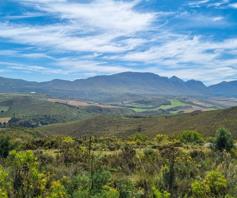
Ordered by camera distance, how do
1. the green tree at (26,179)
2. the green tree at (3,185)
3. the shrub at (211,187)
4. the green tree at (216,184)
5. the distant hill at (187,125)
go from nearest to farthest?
the green tree at (3,185), the green tree at (26,179), the shrub at (211,187), the green tree at (216,184), the distant hill at (187,125)

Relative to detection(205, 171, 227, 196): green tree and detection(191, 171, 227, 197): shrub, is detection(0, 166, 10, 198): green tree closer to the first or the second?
detection(191, 171, 227, 197): shrub

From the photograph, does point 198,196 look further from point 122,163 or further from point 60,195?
point 122,163

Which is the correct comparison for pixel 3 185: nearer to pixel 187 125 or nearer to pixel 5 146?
pixel 5 146

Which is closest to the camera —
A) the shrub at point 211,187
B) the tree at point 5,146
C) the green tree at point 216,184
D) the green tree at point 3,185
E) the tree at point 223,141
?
the green tree at point 3,185

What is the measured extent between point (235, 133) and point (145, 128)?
155 feet

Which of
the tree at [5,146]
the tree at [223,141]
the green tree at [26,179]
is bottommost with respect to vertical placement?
the tree at [5,146]

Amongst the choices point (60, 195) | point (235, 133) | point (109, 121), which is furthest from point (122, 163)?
point (109, 121)

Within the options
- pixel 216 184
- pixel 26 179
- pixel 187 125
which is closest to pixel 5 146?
pixel 26 179

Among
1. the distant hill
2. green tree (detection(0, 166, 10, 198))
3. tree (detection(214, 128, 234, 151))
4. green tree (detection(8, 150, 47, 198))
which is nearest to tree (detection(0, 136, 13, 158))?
tree (detection(214, 128, 234, 151))

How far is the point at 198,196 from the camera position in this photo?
992 centimetres

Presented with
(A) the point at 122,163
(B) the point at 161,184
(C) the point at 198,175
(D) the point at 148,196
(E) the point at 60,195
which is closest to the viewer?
(E) the point at 60,195

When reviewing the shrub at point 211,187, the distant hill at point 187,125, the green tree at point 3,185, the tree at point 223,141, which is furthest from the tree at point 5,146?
the distant hill at point 187,125

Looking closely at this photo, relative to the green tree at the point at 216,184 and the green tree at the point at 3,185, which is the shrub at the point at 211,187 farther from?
the green tree at the point at 3,185

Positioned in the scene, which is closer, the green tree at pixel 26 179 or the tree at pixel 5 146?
the green tree at pixel 26 179
